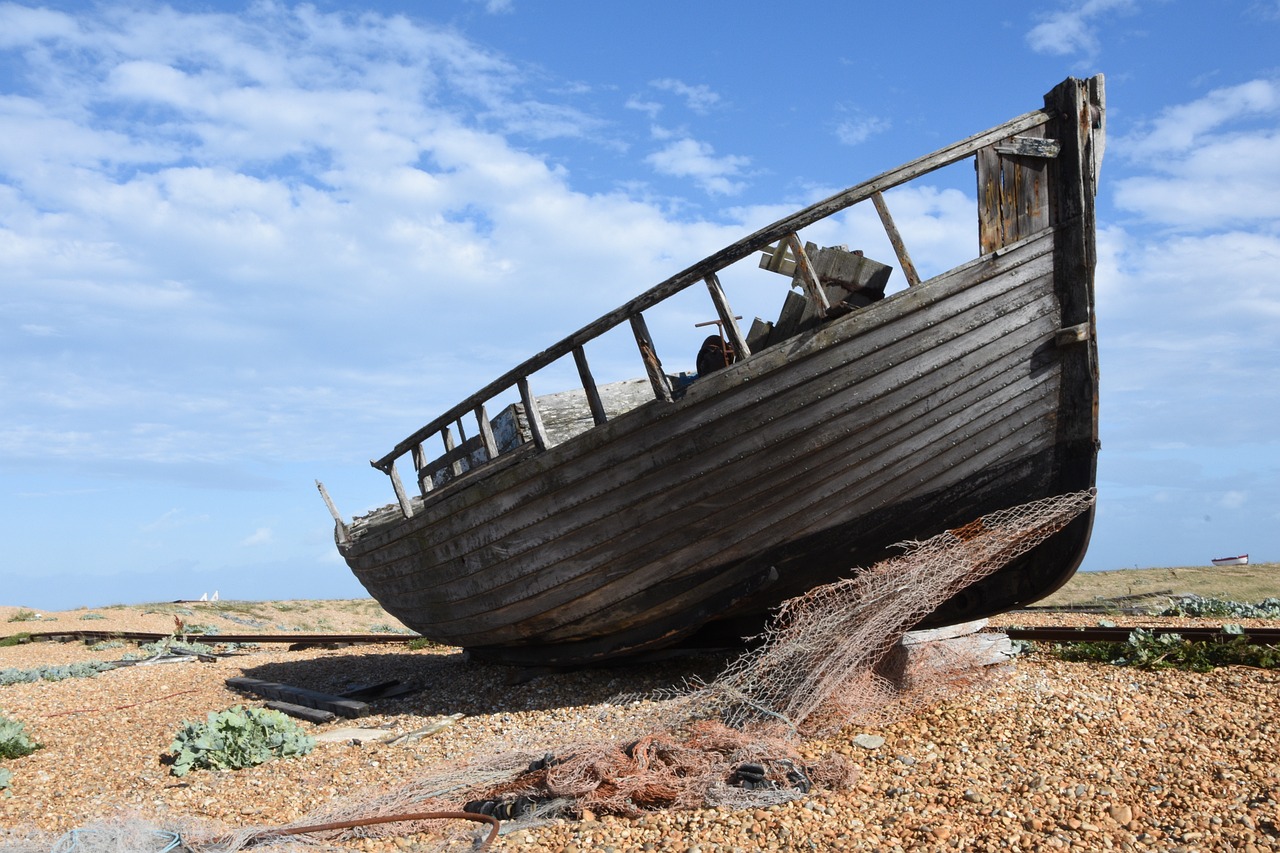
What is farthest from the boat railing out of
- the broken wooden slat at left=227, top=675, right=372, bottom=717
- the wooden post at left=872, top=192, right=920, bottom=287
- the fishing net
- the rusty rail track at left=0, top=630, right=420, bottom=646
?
the rusty rail track at left=0, top=630, right=420, bottom=646

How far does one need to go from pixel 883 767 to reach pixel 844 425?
7.80 ft

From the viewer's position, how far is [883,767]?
5.07 m

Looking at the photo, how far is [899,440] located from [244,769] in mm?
5277

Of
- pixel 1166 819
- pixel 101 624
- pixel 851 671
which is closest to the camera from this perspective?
pixel 1166 819

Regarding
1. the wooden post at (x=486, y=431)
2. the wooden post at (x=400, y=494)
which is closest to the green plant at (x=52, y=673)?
the wooden post at (x=400, y=494)

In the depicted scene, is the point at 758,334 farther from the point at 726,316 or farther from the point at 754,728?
the point at 754,728

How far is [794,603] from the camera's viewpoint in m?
6.88

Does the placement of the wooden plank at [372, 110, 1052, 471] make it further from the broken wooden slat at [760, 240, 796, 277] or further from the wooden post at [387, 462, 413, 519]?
the wooden post at [387, 462, 413, 519]

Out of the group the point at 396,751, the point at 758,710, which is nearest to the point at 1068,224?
the point at 758,710

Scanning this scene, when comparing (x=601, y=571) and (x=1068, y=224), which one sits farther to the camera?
(x=601, y=571)

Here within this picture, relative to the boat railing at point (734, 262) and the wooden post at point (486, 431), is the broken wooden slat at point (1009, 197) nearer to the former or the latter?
the boat railing at point (734, 262)

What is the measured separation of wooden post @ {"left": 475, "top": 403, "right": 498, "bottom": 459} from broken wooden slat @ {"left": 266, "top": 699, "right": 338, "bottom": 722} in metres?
2.93

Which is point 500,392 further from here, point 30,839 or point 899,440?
point 30,839

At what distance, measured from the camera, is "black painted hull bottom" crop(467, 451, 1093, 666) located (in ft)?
22.6
